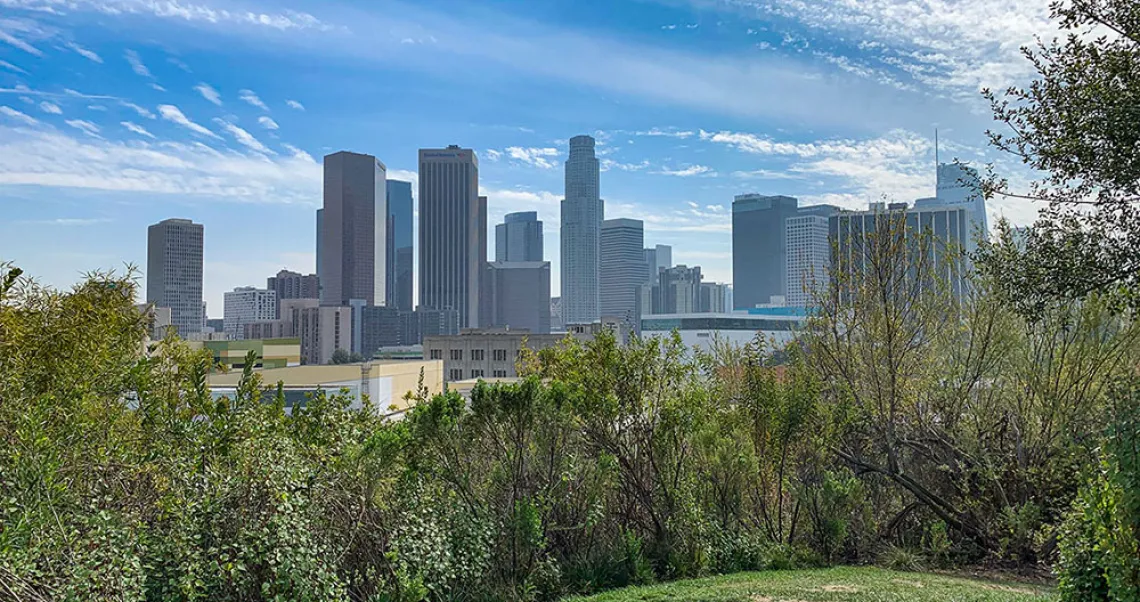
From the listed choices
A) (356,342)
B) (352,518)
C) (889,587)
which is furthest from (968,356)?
(356,342)

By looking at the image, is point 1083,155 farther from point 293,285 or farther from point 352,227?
point 352,227

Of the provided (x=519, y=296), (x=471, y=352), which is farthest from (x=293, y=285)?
(x=471, y=352)

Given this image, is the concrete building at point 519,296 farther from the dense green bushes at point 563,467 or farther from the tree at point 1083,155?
the tree at point 1083,155

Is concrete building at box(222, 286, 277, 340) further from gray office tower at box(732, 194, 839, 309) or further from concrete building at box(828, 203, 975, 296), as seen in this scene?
concrete building at box(828, 203, 975, 296)

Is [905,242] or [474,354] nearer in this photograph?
[905,242]

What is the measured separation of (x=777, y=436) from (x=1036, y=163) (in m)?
4.32

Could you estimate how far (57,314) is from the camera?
6219 millimetres

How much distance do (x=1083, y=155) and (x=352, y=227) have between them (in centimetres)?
19732

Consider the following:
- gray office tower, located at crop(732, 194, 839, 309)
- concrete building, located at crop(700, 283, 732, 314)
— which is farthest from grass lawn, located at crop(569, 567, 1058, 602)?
concrete building, located at crop(700, 283, 732, 314)

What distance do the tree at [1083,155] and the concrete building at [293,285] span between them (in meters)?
171

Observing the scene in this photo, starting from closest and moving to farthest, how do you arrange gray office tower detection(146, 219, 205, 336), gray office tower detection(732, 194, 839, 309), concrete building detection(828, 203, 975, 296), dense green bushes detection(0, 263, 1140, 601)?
1. dense green bushes detection(0, 263, 1140, 601)
2. concrete building detection(828, 203, 975, 296)
3. gray office tower detection(146, 219, 205, 336)
4. gray office tower detection(732, 194, 839, 309)

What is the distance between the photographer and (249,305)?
522 ft

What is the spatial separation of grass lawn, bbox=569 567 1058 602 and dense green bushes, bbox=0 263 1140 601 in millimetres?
694

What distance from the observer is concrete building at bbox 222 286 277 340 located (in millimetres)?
157375
